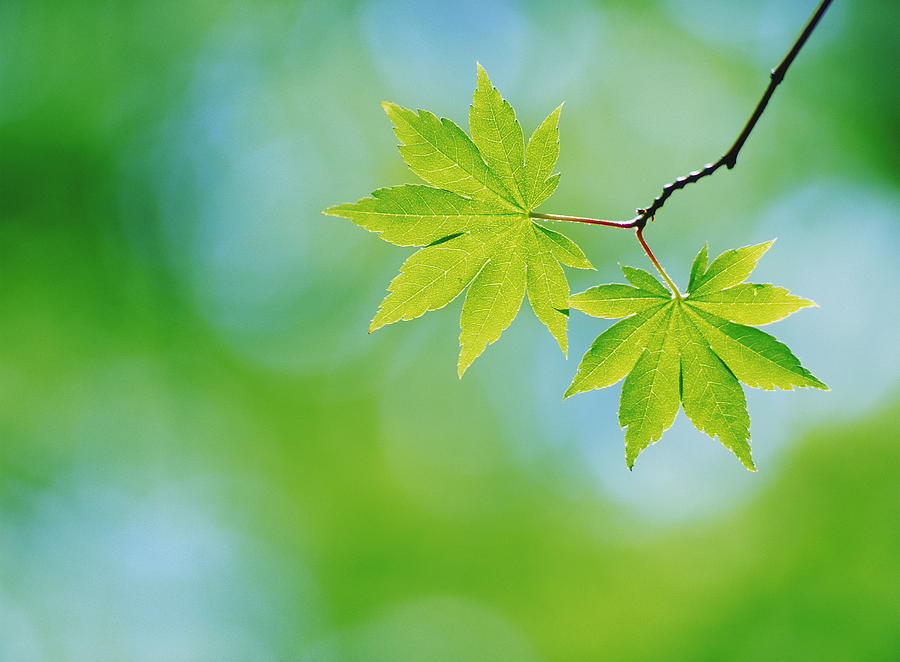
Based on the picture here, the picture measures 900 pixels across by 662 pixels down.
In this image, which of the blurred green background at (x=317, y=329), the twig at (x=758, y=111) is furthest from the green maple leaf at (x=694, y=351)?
the blurred green background at (x=317, y=329)

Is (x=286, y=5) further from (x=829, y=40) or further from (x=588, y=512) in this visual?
(x=588, y=512)

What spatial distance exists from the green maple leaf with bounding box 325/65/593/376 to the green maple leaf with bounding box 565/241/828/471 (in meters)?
0.17

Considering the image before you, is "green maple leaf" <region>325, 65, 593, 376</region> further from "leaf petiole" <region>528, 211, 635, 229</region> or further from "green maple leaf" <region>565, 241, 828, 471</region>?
"green maple leaf" <region>565, 241, 828, 471</region>

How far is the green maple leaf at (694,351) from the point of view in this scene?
2109mm

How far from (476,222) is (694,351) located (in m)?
0.78

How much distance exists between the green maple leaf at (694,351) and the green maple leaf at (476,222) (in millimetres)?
169

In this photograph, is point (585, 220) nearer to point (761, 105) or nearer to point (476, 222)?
point (476, 222)

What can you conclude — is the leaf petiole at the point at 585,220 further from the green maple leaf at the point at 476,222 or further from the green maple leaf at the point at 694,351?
the green maple leaf at the point at 694,351

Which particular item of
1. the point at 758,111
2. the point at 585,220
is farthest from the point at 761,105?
the point at 585,220

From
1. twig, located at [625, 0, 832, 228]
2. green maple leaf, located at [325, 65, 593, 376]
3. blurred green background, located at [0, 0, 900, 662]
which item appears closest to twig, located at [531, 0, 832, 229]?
twig, located at [625, 0, 832, 228]

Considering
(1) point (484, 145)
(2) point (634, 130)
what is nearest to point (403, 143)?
(1) point (484, 145)

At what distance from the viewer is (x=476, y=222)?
7.12 feet

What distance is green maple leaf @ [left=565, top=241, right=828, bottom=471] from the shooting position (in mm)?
2109

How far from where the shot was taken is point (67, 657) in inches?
431
